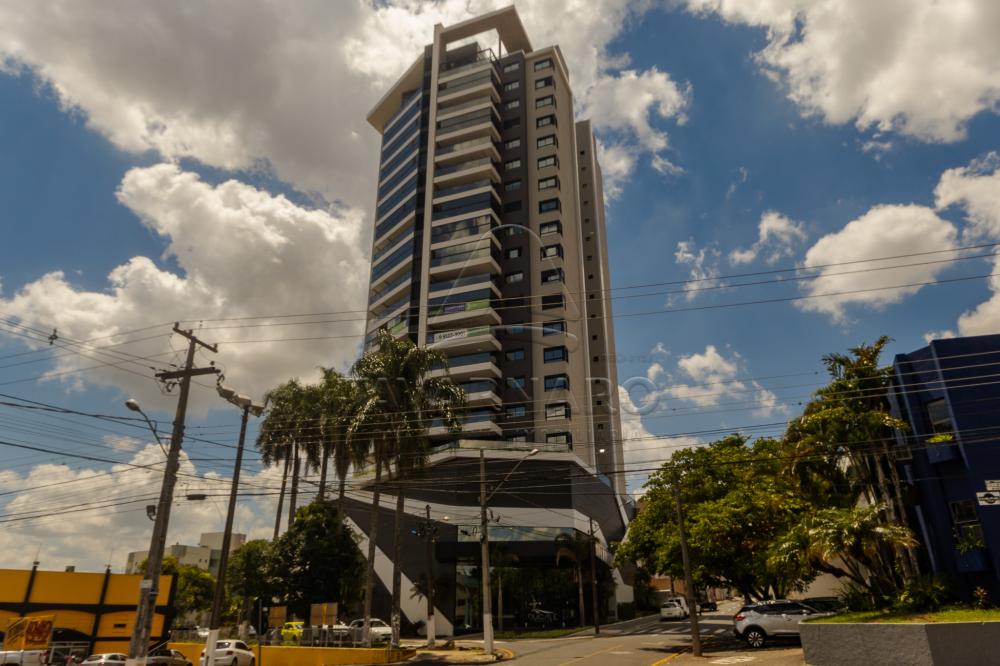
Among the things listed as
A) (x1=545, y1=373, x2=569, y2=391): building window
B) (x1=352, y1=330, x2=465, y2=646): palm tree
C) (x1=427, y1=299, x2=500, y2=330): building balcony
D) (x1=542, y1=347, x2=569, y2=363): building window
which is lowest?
(x1=352, y1=330, x2=465, y2=646): palm tree

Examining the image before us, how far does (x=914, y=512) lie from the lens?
24.4m

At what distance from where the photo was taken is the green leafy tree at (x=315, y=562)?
39.8 metres

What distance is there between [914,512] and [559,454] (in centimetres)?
3511

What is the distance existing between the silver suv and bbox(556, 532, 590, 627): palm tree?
24.6 meters

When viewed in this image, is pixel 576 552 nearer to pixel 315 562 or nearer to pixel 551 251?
pixel 315 562

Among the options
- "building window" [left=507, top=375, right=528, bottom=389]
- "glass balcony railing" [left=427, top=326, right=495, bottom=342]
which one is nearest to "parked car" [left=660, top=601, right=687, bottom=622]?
"building window" [left=507, top=375, right=528, bottom=389]

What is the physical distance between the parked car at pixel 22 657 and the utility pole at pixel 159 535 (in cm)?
508

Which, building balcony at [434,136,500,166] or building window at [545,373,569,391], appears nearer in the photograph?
building window at [545,373,569,391]

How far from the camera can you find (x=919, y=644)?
49.9 ft

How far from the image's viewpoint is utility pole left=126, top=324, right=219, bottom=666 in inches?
805

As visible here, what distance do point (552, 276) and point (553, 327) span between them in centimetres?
657

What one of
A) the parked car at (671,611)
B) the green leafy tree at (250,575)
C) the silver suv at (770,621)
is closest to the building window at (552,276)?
the parked car at (671,611)

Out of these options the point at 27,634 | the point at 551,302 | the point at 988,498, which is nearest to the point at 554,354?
the point at 551,302

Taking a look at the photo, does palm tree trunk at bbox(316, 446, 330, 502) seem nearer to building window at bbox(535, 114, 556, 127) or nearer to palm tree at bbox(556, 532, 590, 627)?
palm tree at bbox(556, 532, 590, 627)
